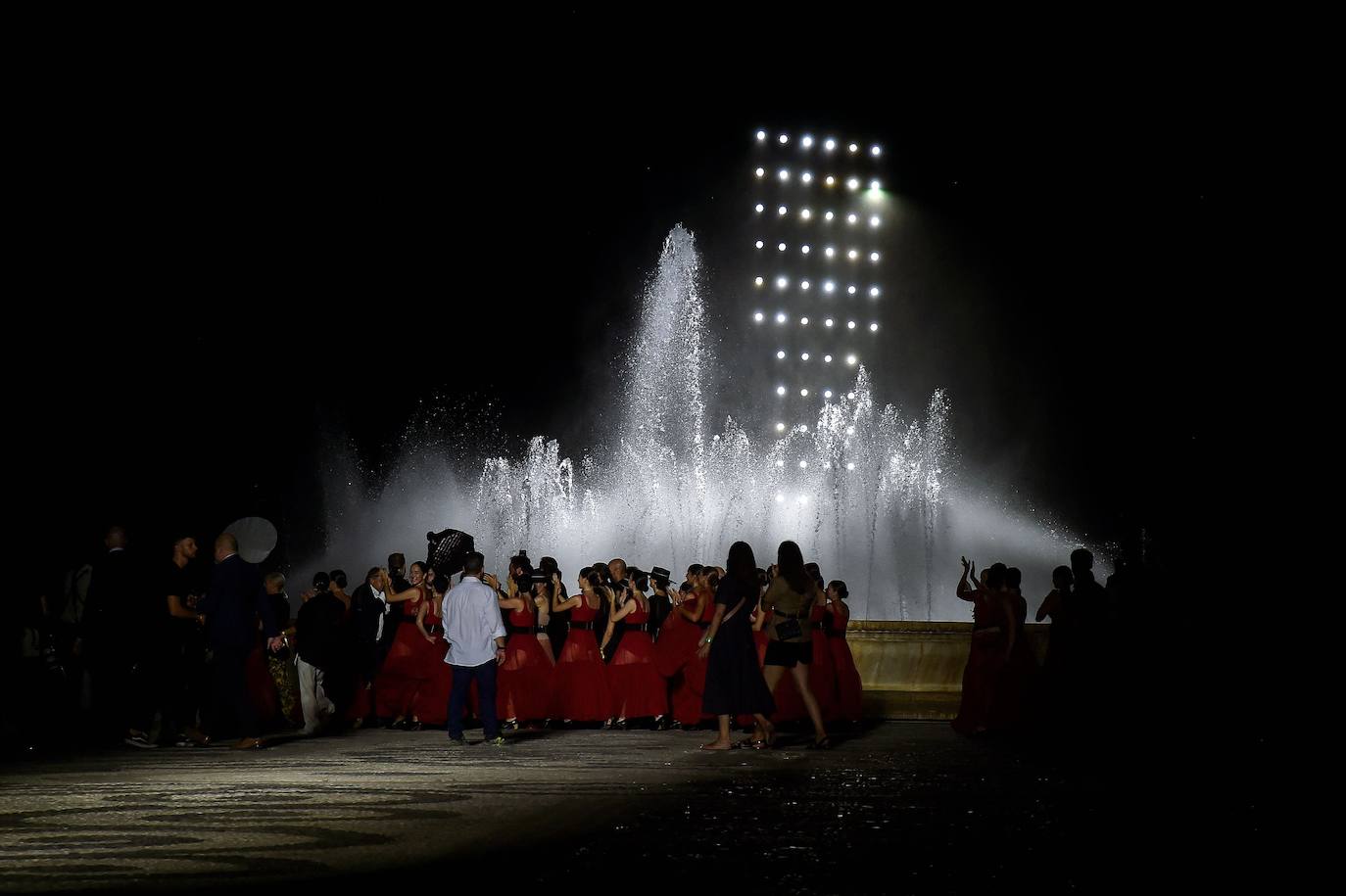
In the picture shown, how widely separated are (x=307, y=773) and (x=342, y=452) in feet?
129

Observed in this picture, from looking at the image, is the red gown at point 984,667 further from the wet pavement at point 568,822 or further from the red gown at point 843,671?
the wet pavement at point 568,822

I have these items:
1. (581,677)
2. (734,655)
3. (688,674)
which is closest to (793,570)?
(734,655)

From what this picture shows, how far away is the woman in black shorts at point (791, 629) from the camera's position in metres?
12.2

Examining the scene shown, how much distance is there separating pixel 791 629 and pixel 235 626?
16.2ft

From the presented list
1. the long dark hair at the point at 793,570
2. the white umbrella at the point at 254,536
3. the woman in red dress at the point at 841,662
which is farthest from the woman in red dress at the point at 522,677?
the white umbrella at the point at 254,536

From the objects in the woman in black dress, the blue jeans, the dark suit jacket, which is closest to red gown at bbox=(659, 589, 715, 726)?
the woman in black dress

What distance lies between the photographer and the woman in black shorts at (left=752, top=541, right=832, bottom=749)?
12172mm

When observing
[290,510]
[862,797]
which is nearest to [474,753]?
[862,797]

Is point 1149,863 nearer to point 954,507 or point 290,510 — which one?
point 290,510

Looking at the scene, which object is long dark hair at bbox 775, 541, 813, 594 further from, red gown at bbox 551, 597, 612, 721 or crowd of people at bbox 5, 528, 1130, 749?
red gown at bbox 551, 597, 612, 721

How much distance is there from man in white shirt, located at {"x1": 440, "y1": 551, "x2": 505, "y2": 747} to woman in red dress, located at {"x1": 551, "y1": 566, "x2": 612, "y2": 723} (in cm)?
248

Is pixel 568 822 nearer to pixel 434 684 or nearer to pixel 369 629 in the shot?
pixel 434 684

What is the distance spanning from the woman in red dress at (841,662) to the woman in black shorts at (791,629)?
272cm

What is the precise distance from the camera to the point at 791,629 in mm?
12312
